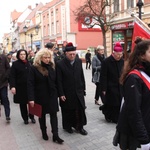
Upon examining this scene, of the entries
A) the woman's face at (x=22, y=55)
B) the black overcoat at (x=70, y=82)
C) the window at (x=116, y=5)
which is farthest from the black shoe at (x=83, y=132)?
the window at (x=116, y=5)

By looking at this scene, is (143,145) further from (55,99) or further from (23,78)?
(23,78)

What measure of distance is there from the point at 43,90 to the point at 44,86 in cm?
8

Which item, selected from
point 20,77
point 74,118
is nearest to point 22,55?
point 20,77

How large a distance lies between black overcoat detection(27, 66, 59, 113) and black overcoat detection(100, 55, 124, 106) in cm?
125

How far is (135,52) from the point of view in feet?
7.93

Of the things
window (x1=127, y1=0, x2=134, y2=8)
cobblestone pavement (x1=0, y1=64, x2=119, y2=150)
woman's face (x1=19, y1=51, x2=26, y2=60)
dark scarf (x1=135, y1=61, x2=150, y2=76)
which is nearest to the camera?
dark scarf (x1=135, y1=61, x2=150, y2=76)

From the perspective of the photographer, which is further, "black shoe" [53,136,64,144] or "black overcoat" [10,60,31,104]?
"black overcoat" [10,60,31,104]

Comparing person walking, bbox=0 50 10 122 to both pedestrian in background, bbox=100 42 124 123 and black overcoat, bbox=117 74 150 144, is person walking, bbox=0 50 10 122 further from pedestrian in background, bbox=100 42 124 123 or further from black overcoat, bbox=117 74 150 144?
black overcoat, bbox=117 74 150 144

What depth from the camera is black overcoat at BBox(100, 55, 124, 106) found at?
5.41 m

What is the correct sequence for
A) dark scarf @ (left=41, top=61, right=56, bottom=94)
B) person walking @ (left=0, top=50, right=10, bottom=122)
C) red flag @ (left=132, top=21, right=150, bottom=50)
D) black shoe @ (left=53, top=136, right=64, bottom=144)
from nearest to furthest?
red flag @ (left=132, top=21, right=150, bottom=50), black shoe @ (left=53, top=136, right=64, bottom=144), dark scarf @ (left=41, top=61, right=56, bottom=94), person walking @ (left=0, top=50, right=10, bottom=122)

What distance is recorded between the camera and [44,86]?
15.7 feet

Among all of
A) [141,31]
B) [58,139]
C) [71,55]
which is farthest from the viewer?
[71,55]

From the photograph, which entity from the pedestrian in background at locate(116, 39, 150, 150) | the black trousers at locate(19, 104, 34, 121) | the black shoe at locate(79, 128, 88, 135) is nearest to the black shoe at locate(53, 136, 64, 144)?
the black shoe at locate(79, 128, 88, 135)

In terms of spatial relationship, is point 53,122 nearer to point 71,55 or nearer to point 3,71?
point 71,55
